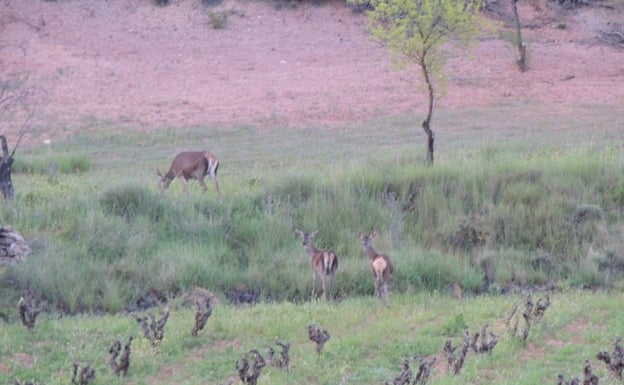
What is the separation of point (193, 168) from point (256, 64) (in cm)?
1872

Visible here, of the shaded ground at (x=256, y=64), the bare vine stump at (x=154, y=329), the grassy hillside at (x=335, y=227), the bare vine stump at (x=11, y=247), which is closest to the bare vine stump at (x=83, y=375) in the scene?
the bare vine stump at (x=154, y=329)

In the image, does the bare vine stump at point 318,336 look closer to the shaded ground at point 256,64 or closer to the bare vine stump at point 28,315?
the bare vine stump at point 28,315

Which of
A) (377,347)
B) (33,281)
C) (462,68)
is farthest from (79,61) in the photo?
(377,347)

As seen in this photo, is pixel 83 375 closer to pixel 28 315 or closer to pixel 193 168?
pixel 28 315

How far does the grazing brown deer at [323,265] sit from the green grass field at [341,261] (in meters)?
0.27

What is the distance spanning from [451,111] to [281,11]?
1471 cm

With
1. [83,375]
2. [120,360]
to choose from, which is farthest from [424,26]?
[83,375]

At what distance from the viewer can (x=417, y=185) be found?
18156 mm

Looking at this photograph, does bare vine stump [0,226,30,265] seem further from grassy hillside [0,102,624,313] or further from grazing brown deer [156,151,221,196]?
grazing brown deer [156,151,221,196]

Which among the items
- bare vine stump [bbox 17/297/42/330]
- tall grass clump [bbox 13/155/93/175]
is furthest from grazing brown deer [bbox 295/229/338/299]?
tall grass clump [bbox 13/155/93/175]

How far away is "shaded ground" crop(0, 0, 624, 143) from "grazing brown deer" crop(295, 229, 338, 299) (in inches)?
592

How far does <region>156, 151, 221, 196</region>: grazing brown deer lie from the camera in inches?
726

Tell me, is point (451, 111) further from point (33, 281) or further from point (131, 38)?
point (33, 281)

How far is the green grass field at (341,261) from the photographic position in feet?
35.2
